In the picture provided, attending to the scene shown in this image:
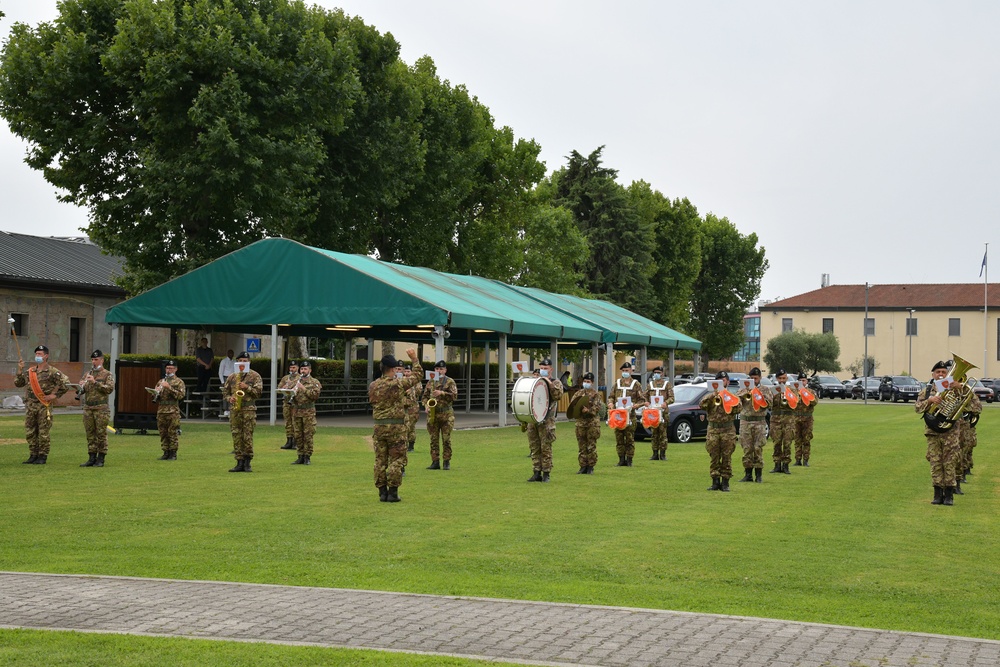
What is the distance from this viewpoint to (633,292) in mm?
81375

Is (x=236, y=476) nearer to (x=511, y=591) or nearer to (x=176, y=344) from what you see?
(x=511, y=591)

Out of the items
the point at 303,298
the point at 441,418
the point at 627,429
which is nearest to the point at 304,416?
the point at 441,418

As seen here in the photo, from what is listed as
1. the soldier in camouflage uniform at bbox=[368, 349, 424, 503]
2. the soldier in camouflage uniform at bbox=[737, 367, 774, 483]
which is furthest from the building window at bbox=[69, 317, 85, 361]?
the soldier in camouflage uniform at bbox=[368, 349, 424, 503]

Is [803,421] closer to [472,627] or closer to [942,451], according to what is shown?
[942,451]

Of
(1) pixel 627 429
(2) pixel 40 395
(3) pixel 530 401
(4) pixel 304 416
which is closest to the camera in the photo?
(3) pixel 530 401

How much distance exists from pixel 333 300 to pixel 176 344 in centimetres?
2348

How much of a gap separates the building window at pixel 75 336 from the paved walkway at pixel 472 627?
131 ft

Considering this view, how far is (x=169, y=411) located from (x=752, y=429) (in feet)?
34.5

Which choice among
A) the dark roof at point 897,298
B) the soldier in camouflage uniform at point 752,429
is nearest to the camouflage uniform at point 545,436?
the soldier in camouflage uniform at point 752,429

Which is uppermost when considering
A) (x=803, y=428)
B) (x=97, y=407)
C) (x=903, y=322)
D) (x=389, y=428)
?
(x=903, y=322)

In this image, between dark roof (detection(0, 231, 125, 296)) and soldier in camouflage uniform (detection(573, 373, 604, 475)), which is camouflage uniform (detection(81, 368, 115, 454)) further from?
dark roof (detection(0, 231, 125, 296))

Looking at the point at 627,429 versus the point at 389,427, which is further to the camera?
the point at 627,429

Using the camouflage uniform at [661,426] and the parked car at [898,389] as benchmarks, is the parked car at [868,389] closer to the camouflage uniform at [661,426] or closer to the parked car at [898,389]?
the parked car at [898,389]

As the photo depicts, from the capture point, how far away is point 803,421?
22.8 metres
